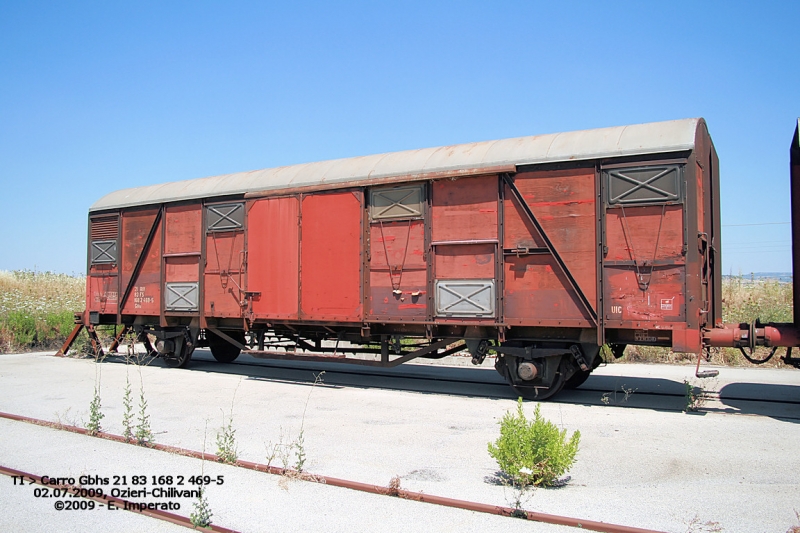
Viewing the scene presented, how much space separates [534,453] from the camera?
5711mm

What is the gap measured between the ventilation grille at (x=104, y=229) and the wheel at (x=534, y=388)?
410 inches

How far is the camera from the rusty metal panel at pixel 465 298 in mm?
10086

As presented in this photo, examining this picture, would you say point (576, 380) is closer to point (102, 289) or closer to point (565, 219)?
point (565, 219)

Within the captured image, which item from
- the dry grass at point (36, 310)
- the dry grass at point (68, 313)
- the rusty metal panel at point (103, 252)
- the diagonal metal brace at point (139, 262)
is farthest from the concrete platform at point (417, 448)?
the dry grass at point (36, 310)

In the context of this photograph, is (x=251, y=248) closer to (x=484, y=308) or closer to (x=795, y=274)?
(x=484, y=308)

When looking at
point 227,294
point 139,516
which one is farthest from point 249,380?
point 139,516

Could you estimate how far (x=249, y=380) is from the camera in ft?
41.5

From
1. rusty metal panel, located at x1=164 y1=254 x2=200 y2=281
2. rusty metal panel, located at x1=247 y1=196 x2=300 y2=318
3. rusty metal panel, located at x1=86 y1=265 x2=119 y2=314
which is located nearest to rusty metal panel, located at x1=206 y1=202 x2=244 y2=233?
rusty metal panel, located at x1=247 y1=196 x2=300 y2=318

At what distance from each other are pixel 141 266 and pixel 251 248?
370 cm

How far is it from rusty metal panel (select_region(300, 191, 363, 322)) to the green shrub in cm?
580

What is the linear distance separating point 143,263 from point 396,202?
7194 mm

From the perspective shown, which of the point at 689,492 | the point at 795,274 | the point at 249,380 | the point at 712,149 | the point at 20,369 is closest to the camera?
the point at 689,492

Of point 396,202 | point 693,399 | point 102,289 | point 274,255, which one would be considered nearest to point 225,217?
point 274,255

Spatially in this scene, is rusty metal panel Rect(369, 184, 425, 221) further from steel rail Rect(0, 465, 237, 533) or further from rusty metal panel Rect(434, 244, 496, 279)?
steel rail Rect(0, 465, 237, 533)
